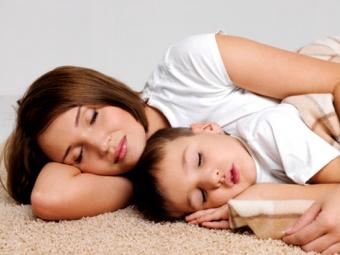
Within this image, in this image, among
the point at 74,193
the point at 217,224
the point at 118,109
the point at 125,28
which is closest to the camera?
the point at 217,224

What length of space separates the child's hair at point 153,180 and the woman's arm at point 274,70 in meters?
0.24

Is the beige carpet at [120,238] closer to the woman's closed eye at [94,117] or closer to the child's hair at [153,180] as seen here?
the child's hair at [153,180]

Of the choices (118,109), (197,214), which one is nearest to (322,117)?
(197,214)

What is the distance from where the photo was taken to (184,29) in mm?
2727

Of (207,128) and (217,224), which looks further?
(207,128)

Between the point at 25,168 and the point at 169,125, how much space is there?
39 centimetres

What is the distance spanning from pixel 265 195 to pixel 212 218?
0.12 metres

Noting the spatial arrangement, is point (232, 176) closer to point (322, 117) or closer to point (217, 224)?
point (217, 224)

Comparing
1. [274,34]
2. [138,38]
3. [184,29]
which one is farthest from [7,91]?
[274,34]

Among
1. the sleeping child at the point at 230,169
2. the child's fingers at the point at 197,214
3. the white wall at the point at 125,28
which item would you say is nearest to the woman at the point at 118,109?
the sleeping child at the point at 230,169

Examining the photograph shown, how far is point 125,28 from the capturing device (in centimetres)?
269

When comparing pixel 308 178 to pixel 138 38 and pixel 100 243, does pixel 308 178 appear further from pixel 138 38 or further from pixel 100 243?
pixel 138 38

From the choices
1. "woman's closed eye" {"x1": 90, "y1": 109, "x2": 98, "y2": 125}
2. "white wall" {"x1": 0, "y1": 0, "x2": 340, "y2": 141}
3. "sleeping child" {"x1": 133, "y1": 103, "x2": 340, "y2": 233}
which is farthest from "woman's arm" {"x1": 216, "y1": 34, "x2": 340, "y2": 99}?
"white wall" {"x1": 0, "y1": 0, "x2": 340, "y2": 141}

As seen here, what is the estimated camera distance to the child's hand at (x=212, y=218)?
126 cm
